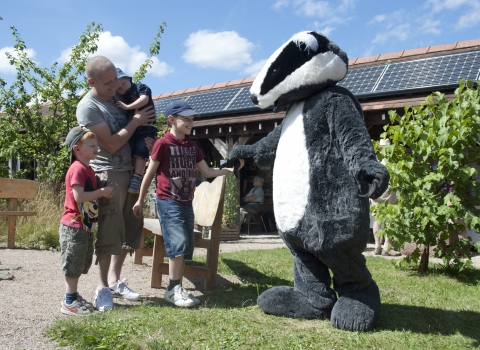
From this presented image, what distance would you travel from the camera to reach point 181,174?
143 inches

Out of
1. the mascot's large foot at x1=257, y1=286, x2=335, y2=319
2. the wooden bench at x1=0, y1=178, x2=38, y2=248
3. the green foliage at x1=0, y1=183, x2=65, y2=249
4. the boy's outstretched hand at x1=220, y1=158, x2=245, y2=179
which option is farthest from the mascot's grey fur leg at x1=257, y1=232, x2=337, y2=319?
the wooden bench at x1=0, y1=178, x2=38, y2=248

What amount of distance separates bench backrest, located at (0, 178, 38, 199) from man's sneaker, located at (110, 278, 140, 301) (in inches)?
155

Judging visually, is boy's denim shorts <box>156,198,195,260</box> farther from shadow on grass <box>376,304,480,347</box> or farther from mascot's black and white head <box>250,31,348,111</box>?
shadow on grass <box>376,304,480,347</box>

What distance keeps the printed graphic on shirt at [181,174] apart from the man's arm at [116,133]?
31 cm

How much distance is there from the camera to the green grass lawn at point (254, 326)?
8.32ft

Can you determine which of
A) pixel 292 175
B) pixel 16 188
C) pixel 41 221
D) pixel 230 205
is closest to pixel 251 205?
pixel 230 205

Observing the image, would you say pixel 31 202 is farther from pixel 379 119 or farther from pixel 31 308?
pixel 379 119

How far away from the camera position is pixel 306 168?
9.70 ft

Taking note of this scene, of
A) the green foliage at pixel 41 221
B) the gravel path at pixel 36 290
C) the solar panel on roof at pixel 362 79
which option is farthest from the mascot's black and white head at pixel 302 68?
the solar panel on roof at pixel 362 79

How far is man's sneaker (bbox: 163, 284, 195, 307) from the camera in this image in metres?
3.40

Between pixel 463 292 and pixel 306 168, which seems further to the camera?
pixel 463 292

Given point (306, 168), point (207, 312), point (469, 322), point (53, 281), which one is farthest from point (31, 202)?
point (469, 322)

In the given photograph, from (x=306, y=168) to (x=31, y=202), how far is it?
251 inches

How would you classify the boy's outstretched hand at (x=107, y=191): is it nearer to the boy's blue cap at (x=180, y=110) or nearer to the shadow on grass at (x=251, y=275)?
the boy's blue cap at (x=180, y=110)
